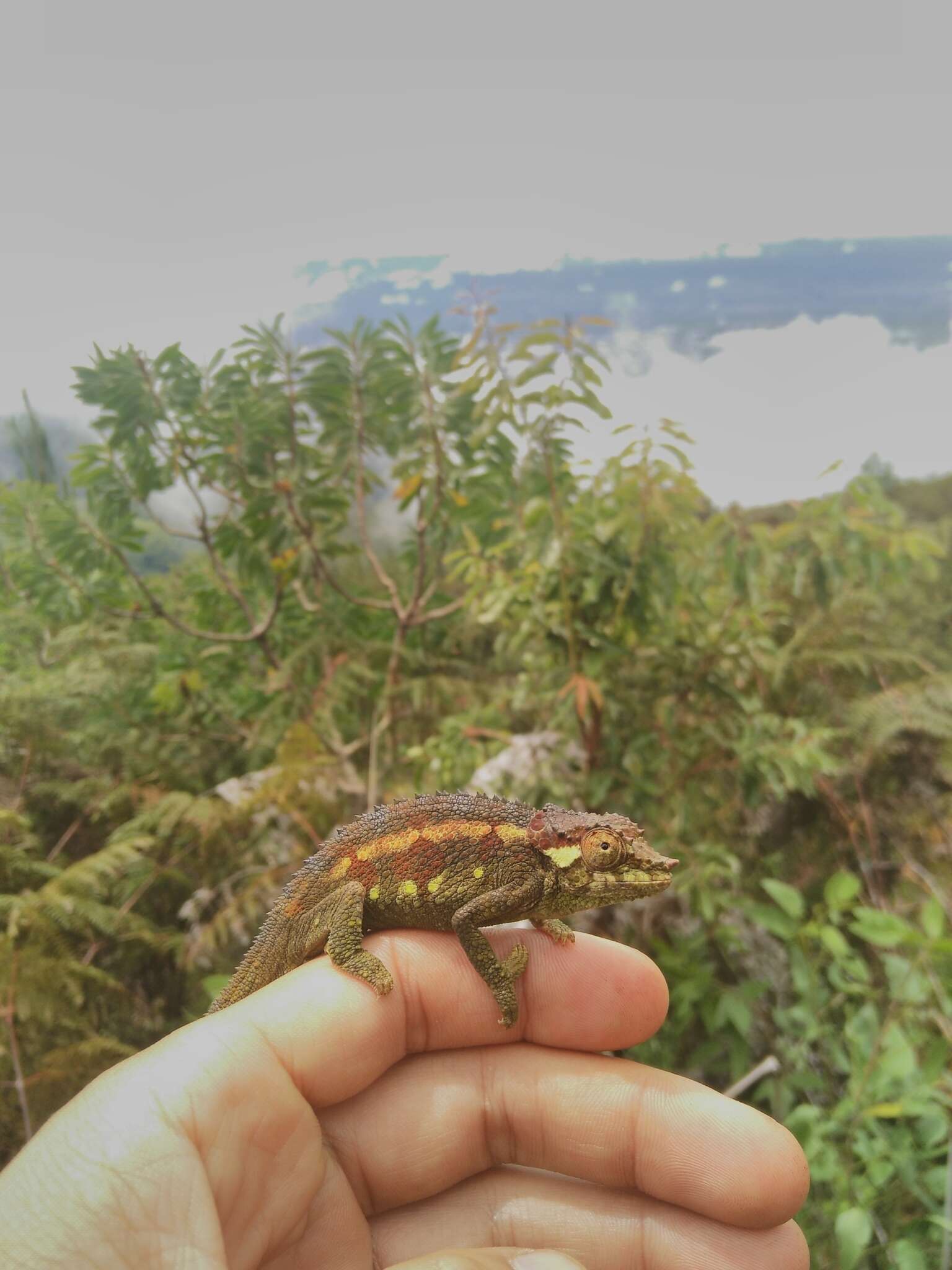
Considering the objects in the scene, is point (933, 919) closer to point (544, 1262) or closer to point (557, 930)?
point (557, 930)

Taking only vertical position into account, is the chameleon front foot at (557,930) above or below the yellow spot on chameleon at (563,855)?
below

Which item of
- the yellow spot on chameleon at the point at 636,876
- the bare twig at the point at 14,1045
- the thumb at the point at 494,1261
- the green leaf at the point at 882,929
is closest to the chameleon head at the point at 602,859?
the yellow spot on chameleon at the point at 636,876

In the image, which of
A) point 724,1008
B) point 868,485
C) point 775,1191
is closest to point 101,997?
point 724,1008

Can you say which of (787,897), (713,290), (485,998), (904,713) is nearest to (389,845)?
(485,998)

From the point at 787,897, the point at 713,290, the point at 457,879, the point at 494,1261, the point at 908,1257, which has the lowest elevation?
the point at 908,1257

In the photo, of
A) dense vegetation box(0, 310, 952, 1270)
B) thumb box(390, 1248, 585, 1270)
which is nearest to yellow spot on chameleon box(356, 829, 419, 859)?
thumb box(390, 1248, 585, 1270)

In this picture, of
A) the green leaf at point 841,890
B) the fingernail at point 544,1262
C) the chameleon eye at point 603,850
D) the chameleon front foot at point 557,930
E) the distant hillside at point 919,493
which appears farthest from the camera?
the distant hillside at point 919,493

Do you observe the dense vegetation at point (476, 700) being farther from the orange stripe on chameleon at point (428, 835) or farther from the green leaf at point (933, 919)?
the orange stripe on chameleon at point (428, 835)
